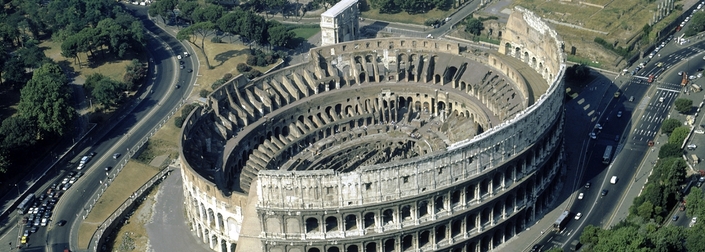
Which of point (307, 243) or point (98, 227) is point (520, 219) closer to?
point (307, 243)

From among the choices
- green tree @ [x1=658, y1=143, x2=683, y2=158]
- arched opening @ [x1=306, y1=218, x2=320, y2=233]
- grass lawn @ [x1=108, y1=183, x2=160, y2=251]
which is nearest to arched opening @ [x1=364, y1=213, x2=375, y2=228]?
arched opening @ [x1=306, y1=218, x2=320, y2=233]

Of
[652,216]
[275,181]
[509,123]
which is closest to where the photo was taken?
[275,181]

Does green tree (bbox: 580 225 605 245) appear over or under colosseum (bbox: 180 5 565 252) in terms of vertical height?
under

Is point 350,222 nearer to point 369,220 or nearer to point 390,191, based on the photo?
point 369,220

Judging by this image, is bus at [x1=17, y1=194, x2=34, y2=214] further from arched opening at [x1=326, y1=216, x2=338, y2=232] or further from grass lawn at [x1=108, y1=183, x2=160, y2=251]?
arched opening at [x1=326, y1=216, x2=338, y2=232]

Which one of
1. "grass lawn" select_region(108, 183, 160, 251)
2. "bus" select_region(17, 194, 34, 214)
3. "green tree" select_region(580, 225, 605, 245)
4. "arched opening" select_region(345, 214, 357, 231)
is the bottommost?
"grass lawn" select_region(108, 183, 160, 251)

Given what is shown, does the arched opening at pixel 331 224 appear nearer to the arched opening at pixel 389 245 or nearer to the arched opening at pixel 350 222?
the arched opening at pixel 350 222

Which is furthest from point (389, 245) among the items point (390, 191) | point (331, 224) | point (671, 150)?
point (671, 150)

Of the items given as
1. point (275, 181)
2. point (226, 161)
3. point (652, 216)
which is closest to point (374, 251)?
point (275, 181)
